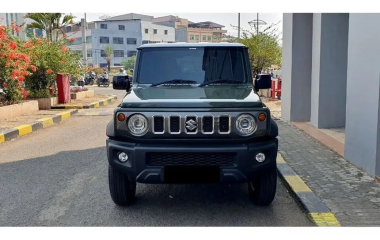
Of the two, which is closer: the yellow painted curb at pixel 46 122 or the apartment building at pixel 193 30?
the yellow painted curb at pixel 46 122

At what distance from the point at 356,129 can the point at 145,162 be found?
341 cm

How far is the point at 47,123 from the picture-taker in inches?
420

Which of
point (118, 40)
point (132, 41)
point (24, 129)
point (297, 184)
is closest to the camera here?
point (297, 184)

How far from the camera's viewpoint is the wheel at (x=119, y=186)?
420 centimetres

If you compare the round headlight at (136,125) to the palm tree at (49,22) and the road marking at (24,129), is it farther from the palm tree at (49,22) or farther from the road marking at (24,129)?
the palm tree at (49,22)

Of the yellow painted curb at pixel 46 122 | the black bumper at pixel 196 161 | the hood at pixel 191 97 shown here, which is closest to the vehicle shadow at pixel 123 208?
the black bumper at pixel 196 161

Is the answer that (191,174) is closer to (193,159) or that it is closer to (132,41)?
(193,159)

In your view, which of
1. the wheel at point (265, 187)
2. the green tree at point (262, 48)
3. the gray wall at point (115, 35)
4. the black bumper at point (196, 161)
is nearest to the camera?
the black bumper at point (196, 161)

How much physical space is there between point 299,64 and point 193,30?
73.7 m

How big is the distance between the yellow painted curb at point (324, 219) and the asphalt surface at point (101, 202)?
8 centimetres

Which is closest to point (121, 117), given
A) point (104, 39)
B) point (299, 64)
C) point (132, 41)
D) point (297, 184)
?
point (297, 184)

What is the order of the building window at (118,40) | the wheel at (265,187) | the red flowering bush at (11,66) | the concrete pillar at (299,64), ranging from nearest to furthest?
1. the wheel at (265,187)
2. the concrete pillar at (299,64)
3. the red flowering bush at (11,66)
4. the building window at (118,40)

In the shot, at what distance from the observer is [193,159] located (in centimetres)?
382

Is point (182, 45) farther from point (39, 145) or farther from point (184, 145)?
point (39, 145)
